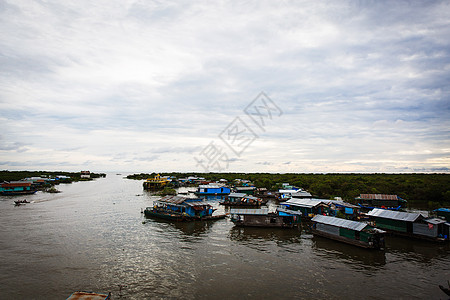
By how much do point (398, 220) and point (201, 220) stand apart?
82.0ft

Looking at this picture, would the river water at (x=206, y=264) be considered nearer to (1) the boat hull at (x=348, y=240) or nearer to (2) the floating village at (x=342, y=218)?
(1) the boat hull at (x=348, y=240)

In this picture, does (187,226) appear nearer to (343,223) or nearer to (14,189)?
(343,223)

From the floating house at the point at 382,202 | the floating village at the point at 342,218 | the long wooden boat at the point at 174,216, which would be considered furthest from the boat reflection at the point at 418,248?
the long wooden boat at the point at 174,216

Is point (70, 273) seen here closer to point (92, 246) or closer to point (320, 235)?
point (92, 246)

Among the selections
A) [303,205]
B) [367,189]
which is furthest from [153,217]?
[367,189]

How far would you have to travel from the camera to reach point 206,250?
24344 mm

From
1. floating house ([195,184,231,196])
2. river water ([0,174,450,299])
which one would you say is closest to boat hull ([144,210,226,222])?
river water ([0,174,450,299])

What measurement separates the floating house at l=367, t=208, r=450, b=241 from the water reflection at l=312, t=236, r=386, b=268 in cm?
626

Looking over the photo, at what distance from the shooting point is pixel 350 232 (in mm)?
25219

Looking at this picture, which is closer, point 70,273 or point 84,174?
point 70,273

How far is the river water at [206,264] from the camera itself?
1658 cm

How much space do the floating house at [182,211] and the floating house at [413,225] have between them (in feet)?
71.4

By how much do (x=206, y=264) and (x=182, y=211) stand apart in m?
18.1

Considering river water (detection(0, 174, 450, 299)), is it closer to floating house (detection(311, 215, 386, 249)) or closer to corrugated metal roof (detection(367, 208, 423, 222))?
floating house (detection(311, 215, 386, 249))
